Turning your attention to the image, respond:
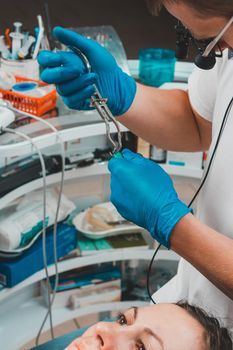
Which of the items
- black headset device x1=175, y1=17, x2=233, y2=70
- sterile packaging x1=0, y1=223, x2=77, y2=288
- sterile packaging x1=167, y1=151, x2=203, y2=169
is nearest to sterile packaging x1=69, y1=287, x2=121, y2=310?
sterile packaging x1=0, y1=223, x2=77, y2=288

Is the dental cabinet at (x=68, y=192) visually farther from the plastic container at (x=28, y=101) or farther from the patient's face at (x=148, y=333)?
the patient's face at (x=148, y=333)

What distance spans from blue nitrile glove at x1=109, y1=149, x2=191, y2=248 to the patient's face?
20 cm

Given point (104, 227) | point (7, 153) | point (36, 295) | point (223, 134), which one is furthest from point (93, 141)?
point (223, 134)

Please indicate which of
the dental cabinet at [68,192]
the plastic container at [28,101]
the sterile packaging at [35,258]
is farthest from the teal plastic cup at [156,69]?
the sterile packaging at [35,258]

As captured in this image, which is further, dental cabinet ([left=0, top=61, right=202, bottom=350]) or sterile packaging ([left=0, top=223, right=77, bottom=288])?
sterile packaging ([left=0, top=223, right=77, bottom=288])

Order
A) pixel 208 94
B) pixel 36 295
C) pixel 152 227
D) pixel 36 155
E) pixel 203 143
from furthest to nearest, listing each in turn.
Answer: pixel 36 295
pixel 36 155
pixel 203 143
pixel 208 94
pixel 152 227

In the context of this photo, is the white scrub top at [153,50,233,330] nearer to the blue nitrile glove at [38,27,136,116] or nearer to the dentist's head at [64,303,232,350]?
the dentist's head at [64,303,232,350]

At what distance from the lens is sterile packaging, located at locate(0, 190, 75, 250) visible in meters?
1.86

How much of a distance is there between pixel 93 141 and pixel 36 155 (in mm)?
281

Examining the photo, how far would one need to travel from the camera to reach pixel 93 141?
2096 mm

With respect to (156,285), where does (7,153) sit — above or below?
above

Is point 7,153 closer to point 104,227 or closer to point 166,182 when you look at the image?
point 166,182

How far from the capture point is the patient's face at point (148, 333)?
3.92 ft

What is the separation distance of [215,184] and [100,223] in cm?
98
